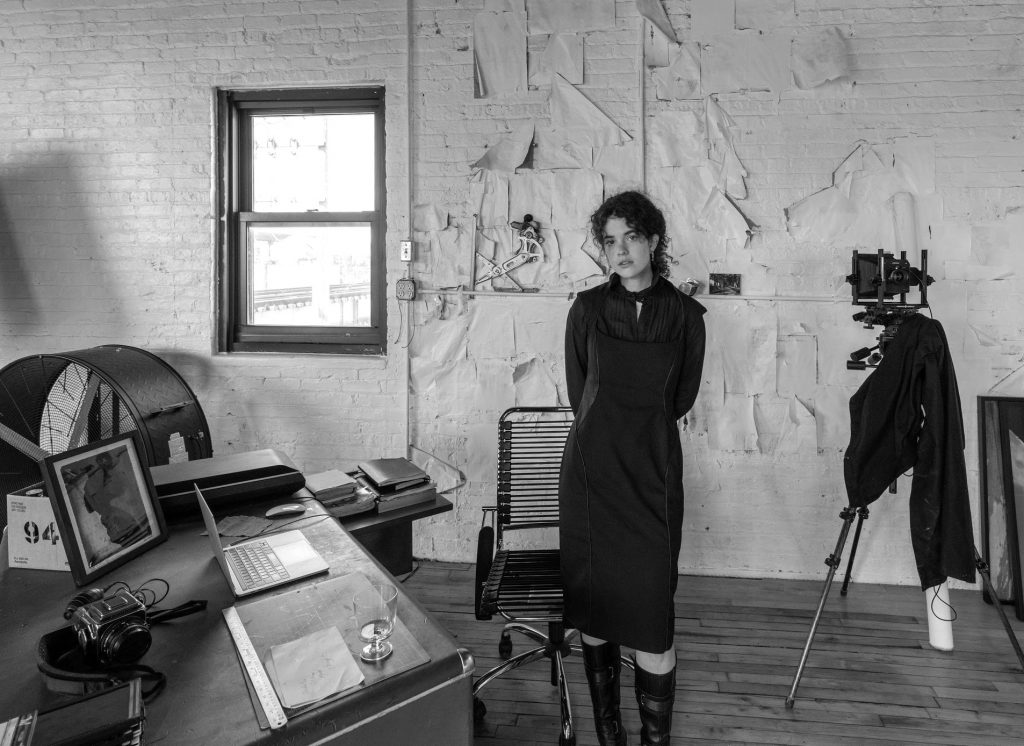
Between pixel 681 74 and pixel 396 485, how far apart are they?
2.20m

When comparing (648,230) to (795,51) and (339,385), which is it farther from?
(339,385)

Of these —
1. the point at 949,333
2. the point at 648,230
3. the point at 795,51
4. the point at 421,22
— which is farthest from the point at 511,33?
the point at 949,333

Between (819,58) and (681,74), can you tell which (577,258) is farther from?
(819,58)

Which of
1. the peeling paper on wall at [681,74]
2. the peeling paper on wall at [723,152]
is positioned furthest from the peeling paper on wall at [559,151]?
the peeling paper on wall at [723,152]

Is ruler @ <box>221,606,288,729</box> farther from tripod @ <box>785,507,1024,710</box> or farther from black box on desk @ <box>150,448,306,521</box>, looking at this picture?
tripod @ <box>785,507,1024,710</box>

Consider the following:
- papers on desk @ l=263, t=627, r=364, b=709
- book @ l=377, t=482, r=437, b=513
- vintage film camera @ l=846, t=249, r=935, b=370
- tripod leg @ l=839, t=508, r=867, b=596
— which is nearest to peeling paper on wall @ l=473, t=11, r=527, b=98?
vintage film camera @ l=846, t=249, r=935, b=370

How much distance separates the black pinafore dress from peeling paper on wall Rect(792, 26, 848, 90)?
A: 1.78 metres

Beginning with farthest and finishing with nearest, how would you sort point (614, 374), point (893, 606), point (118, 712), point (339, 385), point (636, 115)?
point (339, 385) → point (636, 115) → point (893, 606) → point (614, 374) → point (118, 712)

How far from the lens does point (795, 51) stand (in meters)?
2.76

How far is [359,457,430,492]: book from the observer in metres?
1.98

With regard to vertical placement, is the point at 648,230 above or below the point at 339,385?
above

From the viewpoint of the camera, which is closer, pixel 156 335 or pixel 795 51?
pixel 795 51

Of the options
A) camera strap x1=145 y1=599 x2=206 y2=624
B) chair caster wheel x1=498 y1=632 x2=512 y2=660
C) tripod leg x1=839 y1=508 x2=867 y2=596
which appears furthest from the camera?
tripod leg x1=839 y1=508 x2=867 y2=596

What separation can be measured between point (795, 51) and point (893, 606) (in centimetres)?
243
